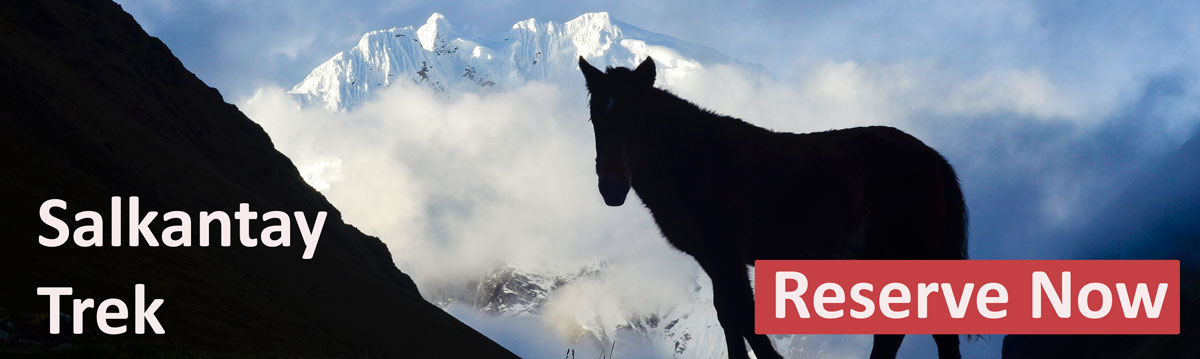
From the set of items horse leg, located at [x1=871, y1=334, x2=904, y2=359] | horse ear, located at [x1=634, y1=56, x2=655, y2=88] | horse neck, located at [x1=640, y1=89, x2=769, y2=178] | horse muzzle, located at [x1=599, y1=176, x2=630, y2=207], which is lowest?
horse leg, located at [x1=871, y1=334, x2=904, y2=359]

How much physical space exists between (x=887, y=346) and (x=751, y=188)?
2087 mm

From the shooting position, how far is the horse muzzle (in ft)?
24.3

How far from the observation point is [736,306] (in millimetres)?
7742

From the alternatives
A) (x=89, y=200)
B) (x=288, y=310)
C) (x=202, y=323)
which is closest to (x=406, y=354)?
(x=288, y=310)

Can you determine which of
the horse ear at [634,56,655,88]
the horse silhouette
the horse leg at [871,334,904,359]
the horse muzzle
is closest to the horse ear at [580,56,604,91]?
the horse silhouette

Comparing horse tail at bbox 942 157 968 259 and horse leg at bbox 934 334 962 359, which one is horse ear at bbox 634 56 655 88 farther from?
horse leg at bbox 934 334 962 359

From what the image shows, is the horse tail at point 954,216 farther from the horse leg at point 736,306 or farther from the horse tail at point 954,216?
the horse leg at point 736,306

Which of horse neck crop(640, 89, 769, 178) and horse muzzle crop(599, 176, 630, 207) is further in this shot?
horse neck crop(640, 89, 769, 178)

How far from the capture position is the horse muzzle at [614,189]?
292 inches

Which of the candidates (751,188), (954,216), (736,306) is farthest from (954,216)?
(736,306)

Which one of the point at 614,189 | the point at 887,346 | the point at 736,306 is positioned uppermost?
the point at 614,189

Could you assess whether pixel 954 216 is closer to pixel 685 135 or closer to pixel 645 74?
pixel 685 135

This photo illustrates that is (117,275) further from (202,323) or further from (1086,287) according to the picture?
(1086,287)

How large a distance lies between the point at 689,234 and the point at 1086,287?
4.93 metres
